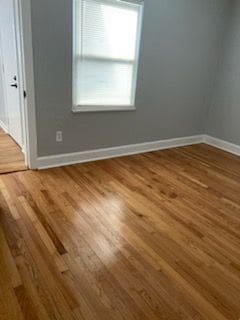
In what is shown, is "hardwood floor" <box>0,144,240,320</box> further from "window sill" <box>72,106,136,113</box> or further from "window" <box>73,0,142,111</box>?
"window" <box>73,0,142,111</box>

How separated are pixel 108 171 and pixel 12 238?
1525 mm

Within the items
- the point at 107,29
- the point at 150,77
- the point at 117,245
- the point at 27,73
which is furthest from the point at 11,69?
the point at 117,245

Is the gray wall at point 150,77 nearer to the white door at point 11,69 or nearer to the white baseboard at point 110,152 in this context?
the white baseboard at point 110,152

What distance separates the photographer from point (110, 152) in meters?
3.65

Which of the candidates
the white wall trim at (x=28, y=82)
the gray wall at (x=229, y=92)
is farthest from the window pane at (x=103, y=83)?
the gray wall at (x=229, y=92)

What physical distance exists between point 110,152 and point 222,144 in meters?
2.10

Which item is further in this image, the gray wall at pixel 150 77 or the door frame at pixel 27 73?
the gray wall at pixel 150 77

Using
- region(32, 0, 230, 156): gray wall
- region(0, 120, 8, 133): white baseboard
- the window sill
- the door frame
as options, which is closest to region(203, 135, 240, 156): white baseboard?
region(32, 0, 230, 156): gray wall

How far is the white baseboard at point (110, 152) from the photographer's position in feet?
10.5

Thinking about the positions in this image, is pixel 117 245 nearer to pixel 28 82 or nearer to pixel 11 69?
pixel 28 82

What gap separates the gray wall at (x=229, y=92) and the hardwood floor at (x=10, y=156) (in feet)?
10.8

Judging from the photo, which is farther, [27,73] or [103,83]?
[103,83]

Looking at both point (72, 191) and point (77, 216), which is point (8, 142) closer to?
point (72, 191)

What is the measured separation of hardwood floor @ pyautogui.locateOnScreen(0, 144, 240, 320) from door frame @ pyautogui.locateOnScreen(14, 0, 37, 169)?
336 mm
